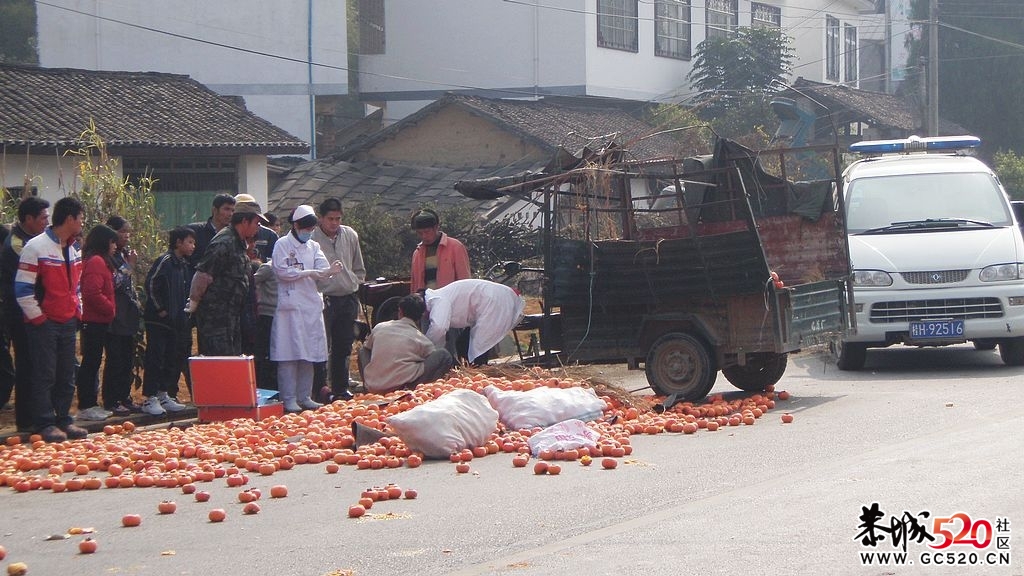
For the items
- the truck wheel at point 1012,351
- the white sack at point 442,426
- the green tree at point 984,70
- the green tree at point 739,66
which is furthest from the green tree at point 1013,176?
the white sack at point 442,426

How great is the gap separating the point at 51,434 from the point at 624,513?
5.09m

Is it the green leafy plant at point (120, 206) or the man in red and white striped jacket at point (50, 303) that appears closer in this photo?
the man in red and white striped jacket at point (50, 303)

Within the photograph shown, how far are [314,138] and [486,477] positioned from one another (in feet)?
96.3

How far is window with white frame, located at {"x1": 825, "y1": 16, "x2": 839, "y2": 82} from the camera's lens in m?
48.3

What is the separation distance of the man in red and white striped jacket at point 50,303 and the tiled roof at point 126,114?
1326cm

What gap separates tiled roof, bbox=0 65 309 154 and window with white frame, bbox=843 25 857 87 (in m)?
30.1

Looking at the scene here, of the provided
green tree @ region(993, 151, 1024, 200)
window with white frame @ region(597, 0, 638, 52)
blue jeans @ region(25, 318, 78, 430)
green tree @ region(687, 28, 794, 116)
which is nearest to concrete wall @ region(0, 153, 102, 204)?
blue jeans @ region(25, 318, 78, 430)

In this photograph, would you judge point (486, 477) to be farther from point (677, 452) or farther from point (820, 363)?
point (820, 363)

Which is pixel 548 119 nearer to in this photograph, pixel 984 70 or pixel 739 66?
pixel 739 66

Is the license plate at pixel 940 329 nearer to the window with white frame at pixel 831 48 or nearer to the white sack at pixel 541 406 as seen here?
the white sack at pixel 541 406

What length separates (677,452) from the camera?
8.56m

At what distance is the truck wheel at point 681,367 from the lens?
10633mm

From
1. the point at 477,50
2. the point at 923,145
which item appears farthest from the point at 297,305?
the point at 477,50

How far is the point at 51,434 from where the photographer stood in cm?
956
